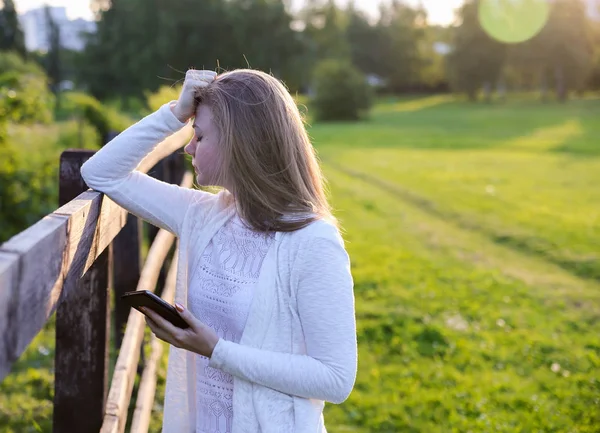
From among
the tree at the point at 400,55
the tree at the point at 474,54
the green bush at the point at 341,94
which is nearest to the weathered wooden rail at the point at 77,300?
the green bush at the point at 341,94

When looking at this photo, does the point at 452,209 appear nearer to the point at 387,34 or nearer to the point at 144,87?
the point at 144,87

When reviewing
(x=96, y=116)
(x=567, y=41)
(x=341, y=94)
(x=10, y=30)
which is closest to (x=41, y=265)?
(x=96, y=116)

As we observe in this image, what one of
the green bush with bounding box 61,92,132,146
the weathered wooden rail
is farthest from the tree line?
the weathered wooden rail

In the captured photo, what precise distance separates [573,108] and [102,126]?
141 ft

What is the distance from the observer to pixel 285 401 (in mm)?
2043

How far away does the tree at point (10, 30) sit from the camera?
61844 millimetres

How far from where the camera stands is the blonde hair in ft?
6.95

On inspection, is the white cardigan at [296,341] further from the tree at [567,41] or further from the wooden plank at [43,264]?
the tree at [567,41]

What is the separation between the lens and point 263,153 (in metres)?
2.13

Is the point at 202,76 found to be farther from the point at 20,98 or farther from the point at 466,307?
the point at 20,98

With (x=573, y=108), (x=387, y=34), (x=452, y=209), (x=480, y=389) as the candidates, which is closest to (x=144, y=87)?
(x=573, y=108)

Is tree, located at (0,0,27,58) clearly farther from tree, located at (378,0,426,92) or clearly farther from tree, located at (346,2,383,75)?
tree, located at (378,0,426,92)

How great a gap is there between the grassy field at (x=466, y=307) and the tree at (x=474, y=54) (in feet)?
147

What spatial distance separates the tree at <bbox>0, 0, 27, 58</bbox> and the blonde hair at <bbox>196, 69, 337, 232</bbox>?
6602 cm
